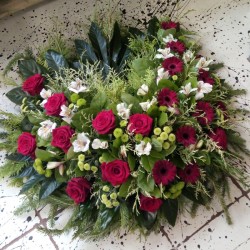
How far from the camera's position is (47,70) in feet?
4.62

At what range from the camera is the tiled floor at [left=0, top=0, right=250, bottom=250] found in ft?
4.07

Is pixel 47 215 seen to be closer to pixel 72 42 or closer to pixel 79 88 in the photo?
pixel 79 88

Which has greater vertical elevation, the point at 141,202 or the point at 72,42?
the point at 72,42

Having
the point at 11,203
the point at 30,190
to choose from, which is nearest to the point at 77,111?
the point at 30,190

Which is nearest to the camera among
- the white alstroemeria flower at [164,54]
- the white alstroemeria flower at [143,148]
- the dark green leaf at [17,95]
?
the white alstroemeria flower at [143,148]

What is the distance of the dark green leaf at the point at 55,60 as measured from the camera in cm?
139

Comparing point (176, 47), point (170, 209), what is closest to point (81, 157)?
point (170, 209)

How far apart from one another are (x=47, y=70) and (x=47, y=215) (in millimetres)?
568

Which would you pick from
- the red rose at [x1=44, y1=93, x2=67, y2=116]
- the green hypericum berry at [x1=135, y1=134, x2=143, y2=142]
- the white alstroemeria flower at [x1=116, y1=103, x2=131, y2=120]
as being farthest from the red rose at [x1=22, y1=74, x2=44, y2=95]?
the green hypericum berry at [x1=135, y1=134, x2=143, y2=142]

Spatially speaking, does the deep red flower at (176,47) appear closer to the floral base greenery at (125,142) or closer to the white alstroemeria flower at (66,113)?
the floral base greenery at (125,142)

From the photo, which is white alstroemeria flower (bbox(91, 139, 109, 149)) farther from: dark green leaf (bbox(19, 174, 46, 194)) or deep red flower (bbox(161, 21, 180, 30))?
deep red flower (bbox(161, 21, 180, 30))

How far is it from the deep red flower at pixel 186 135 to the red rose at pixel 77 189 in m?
0.35

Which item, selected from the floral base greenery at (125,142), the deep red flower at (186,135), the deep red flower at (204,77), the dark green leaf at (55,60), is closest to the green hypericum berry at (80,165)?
the floral base greenery at (125,142)

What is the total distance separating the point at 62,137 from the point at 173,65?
477 mm
